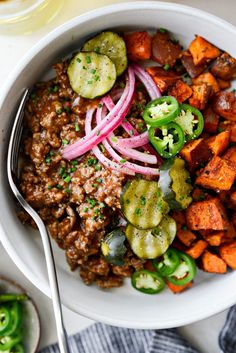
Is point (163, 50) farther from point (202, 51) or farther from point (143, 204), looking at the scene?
point (143, 204)

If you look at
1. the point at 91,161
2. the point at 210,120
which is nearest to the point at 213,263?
the point at 210,120

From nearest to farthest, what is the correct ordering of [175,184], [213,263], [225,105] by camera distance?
1. [175,184]
2. [225,105]
3. [213,263]

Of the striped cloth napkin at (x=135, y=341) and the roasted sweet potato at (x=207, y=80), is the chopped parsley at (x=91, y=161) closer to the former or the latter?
the roasted sweet potato at (x=207, y=80)

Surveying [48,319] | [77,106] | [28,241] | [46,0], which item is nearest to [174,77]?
[77,106]

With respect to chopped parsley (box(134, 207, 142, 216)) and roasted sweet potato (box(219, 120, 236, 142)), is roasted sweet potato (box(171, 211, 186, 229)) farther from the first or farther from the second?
roasted sweet potato (box(219, 120, 236, 142))

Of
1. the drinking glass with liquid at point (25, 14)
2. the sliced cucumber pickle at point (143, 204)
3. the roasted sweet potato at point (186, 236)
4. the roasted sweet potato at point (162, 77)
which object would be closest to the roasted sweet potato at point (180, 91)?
the roasted sweet potato at point (162, 77)
